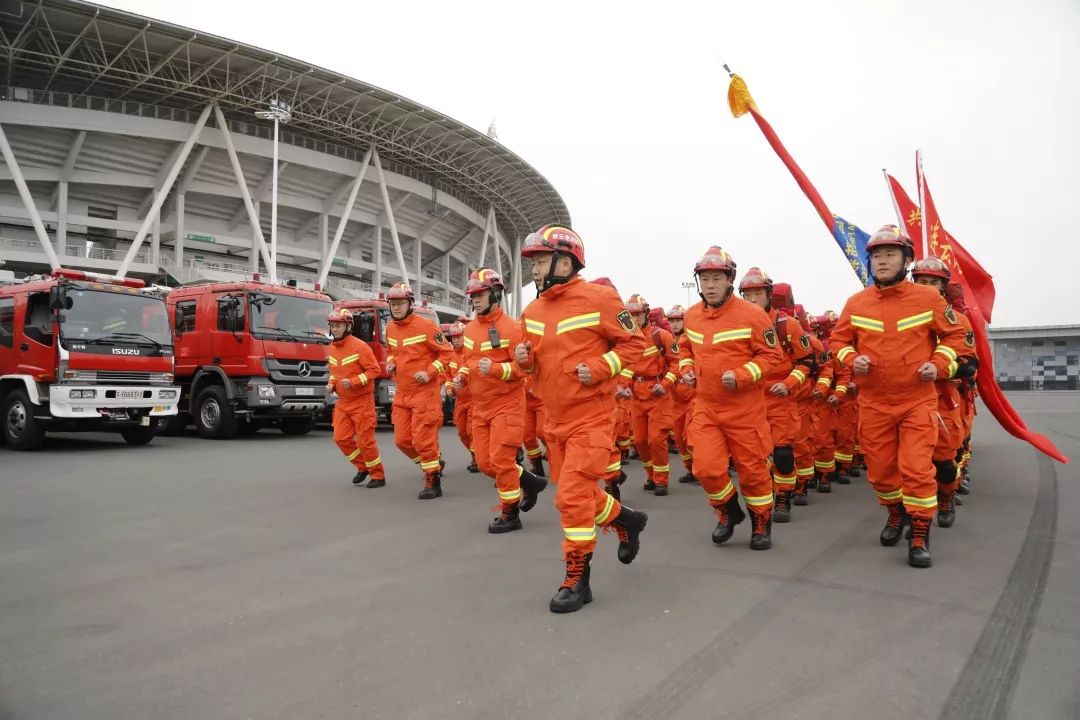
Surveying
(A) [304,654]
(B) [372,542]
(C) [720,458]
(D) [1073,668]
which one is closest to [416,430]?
(B) [372,542]

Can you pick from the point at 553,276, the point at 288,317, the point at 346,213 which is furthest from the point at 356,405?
the point at 346,213

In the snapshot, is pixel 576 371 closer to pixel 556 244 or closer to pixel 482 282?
pixel 556 244

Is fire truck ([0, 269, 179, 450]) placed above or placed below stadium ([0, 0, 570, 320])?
below

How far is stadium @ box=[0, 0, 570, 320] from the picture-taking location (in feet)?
102

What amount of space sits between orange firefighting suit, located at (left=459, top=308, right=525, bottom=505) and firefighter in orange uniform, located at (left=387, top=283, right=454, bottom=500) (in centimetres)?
97

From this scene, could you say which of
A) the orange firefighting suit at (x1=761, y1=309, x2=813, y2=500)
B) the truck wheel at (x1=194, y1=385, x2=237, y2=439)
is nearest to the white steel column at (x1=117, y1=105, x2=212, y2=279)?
the truck wheel at (x1=194, y1=385, x2=237, y2=439)

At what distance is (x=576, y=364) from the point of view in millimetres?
3965

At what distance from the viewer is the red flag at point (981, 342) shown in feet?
20.3

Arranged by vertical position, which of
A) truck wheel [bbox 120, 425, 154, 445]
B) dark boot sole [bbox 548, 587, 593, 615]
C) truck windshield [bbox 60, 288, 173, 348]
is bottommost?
truck wheel [bbox 120, 425, 154, 445]

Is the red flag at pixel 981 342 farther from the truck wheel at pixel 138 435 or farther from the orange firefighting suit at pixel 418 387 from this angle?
the truck wheel at pixel 138 435

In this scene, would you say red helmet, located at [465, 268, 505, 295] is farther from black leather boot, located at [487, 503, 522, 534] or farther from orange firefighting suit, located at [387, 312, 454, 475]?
black leather boot, located at [487, 503, 522, 534]

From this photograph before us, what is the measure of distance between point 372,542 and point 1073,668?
13.6 feet

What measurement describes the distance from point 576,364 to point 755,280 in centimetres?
276

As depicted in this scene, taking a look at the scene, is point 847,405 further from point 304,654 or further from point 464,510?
point 304,654
